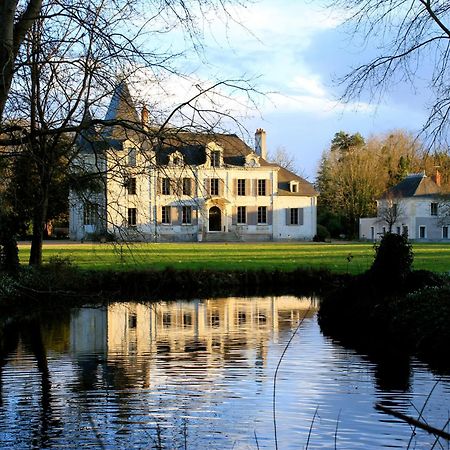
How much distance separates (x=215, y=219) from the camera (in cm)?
5112

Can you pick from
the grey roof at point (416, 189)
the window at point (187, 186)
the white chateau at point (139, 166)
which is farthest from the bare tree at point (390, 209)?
the window at point (187, 186)

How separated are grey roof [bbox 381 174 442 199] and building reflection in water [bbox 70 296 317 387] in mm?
38511

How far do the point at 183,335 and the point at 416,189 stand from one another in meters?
45.9

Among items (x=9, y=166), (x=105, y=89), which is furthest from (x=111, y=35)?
(x=9, y=166)

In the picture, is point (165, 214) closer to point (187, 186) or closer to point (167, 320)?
point (167, 320)

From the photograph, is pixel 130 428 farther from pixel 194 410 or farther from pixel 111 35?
pixel 111 35

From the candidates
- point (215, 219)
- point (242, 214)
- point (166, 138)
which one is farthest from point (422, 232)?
point (166, 138)

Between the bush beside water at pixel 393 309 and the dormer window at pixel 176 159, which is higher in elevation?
the dormer window at pixel 176 159

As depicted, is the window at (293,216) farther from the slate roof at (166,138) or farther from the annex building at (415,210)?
the slate roof at (166,138)

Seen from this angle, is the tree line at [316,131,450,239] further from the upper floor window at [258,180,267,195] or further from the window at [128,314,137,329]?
the window at [128,314,137,329]

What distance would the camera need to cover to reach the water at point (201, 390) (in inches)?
257

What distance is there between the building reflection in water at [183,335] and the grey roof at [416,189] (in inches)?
1516

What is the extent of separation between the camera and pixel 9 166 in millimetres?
6254

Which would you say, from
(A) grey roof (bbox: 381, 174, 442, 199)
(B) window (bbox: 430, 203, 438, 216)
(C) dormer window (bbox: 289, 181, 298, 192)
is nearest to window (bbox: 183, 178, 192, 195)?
(C) dormer window (bbox: 289, 181, 298, 192)
